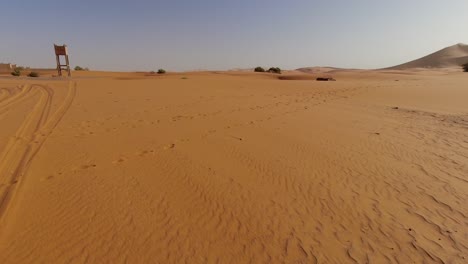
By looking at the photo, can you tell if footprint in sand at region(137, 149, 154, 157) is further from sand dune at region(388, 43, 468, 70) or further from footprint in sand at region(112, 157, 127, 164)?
sand dune at region(388, 43, 468, 70)

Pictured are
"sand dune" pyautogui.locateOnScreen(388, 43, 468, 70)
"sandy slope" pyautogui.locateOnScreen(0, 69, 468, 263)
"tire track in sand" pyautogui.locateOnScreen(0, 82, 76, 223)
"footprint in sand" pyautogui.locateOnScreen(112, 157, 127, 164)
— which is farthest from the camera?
"sand dune" pyautogui.locateOnScreen(388, 43, 468, 70)

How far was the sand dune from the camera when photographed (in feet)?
200

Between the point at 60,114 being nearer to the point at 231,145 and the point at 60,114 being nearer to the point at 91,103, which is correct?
the point at 91,103

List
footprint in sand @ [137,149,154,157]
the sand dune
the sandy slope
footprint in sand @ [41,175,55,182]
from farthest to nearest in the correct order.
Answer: the sand dune
footprint in sand @ [137,149,154,157]
footprint in sand @ [41,175,55,182]
the sandy slope

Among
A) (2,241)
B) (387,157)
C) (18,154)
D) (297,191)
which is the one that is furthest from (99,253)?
(387,157)

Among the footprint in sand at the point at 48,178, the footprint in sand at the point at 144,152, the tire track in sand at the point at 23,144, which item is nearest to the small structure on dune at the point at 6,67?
the tire track in sand at the point at 23,144

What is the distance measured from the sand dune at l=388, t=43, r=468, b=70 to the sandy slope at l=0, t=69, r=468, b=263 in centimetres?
6549

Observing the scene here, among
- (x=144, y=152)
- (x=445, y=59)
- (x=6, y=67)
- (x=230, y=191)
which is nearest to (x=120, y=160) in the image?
(x=144, y=152)

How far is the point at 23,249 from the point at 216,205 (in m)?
2.06

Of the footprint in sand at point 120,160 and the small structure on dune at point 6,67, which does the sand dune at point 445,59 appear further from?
the footprint in sand at point 120,160

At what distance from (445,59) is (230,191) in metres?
77.4

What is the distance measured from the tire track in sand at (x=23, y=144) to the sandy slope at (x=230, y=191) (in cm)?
4

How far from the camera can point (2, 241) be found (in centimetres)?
305

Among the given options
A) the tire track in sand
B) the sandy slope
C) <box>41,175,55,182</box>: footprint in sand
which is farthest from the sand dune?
<box>41,175,55,182</box>: footprint in sand
